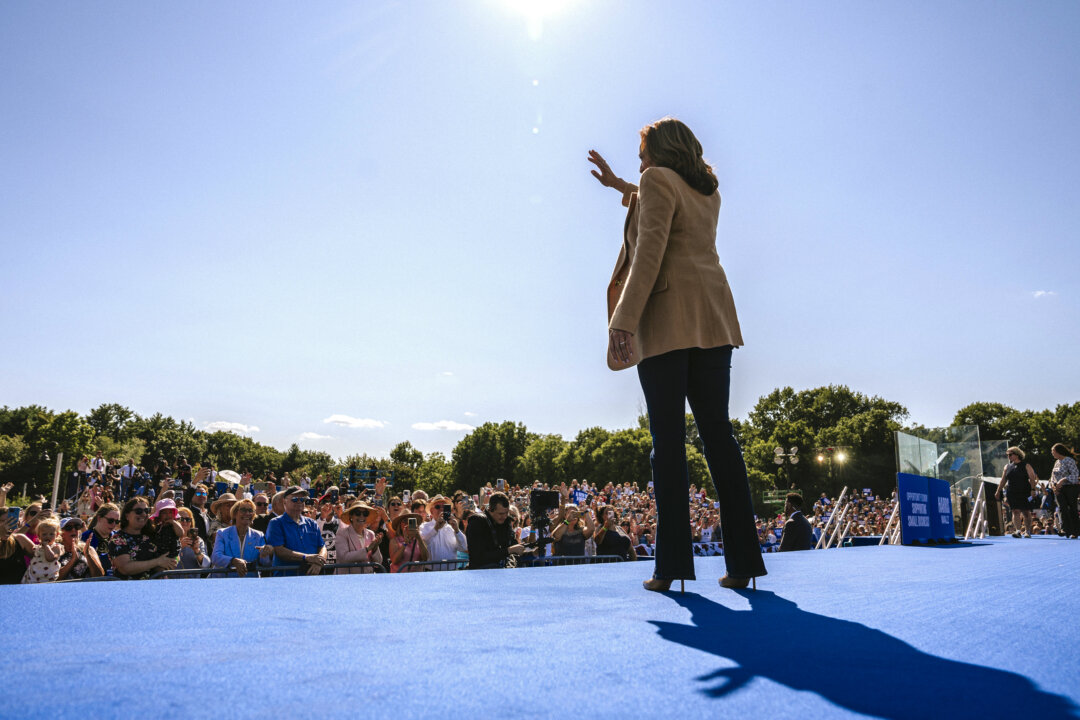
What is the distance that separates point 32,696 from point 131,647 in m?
0.36

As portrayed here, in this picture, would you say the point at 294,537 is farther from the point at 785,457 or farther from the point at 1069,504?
the point at 785,457

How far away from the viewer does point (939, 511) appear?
8.53 meters

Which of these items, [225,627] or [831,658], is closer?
[831,658]

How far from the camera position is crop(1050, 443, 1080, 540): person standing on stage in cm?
1016

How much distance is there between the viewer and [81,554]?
593 centimetres

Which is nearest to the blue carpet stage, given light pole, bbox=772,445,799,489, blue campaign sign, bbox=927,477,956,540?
blue campaign sign, bbox=927,477,956,540

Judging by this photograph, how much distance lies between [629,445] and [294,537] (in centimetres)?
5503

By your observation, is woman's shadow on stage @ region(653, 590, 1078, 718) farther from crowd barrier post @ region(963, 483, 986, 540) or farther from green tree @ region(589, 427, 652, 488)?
green tree @ region(589, 427, 652, 488)

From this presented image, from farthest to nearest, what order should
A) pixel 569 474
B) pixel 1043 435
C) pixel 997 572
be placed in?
pixel 569 474, pixel 1043 435, pixel 997 572

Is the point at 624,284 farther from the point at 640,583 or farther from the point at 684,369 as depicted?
the point at 640,583

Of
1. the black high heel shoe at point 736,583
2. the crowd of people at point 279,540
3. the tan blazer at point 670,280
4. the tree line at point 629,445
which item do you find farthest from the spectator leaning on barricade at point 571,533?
the tree line at point 629,445

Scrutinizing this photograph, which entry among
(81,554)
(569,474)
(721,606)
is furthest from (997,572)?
(569,474)

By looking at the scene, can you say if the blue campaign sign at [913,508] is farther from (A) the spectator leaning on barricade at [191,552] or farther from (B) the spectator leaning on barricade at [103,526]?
(B) the spectator leaning on barricade at [103,526]

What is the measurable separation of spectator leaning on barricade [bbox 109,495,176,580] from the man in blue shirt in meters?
0.83
